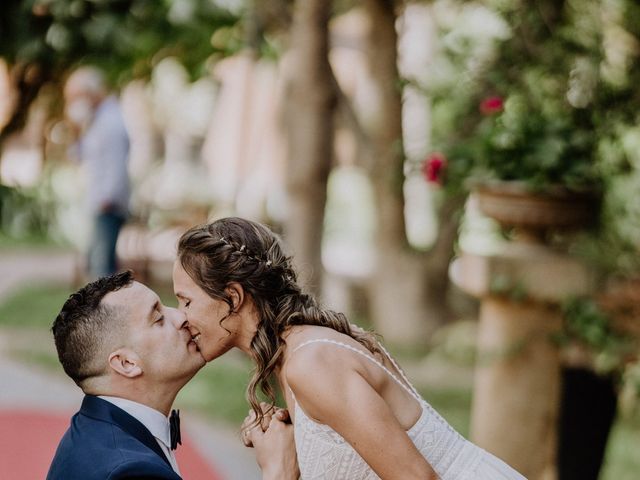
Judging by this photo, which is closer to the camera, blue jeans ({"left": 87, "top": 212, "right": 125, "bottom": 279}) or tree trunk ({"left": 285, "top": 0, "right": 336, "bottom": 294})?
tree trunk ({"left": 285, "top": 0, "right": 336, "bottom": 294})

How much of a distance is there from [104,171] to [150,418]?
6448 mm

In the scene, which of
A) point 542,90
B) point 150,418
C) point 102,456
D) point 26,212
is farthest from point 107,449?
point 26,212

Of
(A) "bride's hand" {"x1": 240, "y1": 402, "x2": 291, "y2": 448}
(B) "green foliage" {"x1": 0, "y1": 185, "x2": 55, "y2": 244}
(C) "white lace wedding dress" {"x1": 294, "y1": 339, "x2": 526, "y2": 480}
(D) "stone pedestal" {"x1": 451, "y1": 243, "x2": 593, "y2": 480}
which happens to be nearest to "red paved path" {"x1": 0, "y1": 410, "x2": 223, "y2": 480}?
(D) "stone pedestal" {"x1": 451, "y1": 243, "x2": 593, "y2": 480}

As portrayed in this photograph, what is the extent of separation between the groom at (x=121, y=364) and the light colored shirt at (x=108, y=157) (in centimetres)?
627

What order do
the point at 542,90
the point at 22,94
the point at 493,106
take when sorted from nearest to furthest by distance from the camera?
the point at 493,106, the point at 542,90, the point at 22,94

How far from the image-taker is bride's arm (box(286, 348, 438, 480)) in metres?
2.39

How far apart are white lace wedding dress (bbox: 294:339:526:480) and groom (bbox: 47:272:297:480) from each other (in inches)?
12.1

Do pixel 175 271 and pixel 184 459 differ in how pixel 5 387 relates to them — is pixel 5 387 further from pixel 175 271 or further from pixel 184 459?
pixel 175 271

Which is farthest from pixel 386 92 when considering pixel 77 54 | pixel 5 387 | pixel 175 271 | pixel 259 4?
pixel 175 271

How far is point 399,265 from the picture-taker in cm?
967

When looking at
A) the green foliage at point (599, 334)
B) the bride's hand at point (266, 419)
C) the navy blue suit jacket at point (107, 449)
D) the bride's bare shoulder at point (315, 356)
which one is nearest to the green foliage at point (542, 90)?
the green foliage at point (599, 334)

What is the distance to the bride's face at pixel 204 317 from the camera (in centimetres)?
258

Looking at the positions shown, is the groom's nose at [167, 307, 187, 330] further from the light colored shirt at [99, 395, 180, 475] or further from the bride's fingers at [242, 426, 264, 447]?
the bride's fingers at [242, 426, 264, 447]

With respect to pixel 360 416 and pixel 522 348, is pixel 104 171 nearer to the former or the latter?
pixel 522 348
